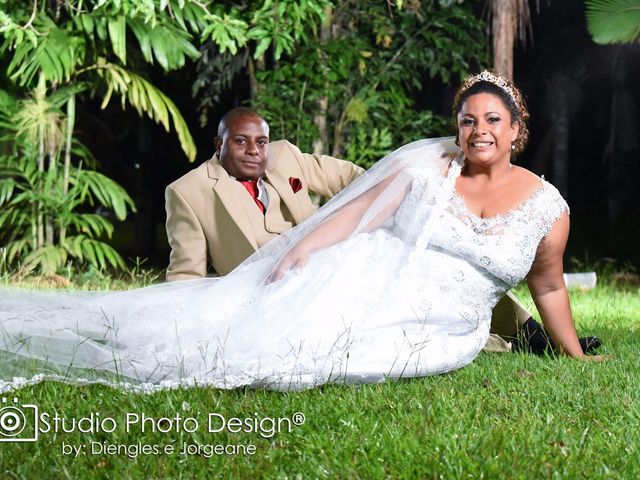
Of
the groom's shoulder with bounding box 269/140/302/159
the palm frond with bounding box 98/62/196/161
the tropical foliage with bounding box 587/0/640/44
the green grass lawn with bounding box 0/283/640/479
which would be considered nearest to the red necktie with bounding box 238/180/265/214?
the groom's shoulder with bounding box 269/140/302/159

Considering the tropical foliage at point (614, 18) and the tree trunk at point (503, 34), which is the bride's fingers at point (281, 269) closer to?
the tree trunk at point (503, 34)

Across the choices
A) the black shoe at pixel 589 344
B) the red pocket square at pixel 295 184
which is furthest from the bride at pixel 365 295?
the red pocket square at pixel 295 184

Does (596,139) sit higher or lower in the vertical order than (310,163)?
lower

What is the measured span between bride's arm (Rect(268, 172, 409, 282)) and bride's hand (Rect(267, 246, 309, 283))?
0.07 ft

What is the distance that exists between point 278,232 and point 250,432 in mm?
1826

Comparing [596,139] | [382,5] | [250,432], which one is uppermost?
[382,5]

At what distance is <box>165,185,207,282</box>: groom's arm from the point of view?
17.1 feet

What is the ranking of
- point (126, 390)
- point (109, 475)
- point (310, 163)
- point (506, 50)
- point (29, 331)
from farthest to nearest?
point (506, 50), point (310, 163), point (29, 331), point (126, 390), point (109, 475)

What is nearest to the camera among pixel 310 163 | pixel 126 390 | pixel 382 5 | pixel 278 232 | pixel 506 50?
pixel 126 390

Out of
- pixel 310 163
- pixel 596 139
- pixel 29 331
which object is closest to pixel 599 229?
pixel 596 139

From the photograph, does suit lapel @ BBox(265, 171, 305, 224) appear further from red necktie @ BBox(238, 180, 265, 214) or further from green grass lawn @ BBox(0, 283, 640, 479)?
green grass lawn @ BBox(0, 283, 640, 479)

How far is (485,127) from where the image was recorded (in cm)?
465

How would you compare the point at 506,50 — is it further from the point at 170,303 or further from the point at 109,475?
the point at 109,475

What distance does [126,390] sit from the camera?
13.5ft
